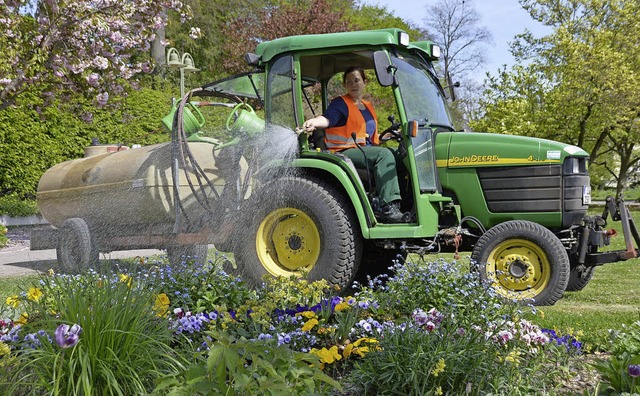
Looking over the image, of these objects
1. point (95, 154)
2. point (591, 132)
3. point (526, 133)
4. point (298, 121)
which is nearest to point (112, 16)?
point (95, 154)

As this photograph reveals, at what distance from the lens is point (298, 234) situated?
18.7 ft

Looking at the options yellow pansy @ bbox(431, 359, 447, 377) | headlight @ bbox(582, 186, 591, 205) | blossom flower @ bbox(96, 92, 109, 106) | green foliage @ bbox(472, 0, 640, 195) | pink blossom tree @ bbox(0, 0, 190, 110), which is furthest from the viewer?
green foliage @ bbox(472, 0, 640, 195)

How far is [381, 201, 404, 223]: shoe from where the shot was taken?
17.8 ft

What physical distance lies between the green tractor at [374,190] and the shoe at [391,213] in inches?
1.9

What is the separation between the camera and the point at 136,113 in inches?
655

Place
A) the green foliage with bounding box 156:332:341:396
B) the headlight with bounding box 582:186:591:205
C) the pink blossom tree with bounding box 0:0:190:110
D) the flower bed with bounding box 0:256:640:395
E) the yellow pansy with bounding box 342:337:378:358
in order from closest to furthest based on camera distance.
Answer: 1. the green foliage with bounding box 156:332:341:396
2. the flower bed with bounding box 0:256:640:395
3. the yellow pansy with bounding box 342:337:378:358
4. the headlight with bounding box 582:186:591:205
5. the pink blossom tree with bounding box 0:0:190:110

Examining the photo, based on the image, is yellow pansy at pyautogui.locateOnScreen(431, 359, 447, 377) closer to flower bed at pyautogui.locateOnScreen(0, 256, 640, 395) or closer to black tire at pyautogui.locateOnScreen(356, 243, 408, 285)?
flower bed at pyautogui.locateOnScreen(0, 256, 640, 395)

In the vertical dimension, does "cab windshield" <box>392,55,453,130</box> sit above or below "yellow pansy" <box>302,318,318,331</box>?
above

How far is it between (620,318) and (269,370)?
326 cm

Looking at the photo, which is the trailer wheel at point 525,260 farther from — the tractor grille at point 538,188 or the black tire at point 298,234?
the black tire at point 298,234

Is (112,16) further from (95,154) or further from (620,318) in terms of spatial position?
(620,318)

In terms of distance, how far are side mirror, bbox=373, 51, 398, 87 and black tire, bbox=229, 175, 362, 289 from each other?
0.98 m

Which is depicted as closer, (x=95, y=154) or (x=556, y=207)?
(x=556, y=207)

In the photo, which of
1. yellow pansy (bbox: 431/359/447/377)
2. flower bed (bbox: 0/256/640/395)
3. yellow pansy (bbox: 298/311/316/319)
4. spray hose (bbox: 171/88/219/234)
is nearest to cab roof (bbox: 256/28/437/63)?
spray hose (bbox: 171/88/219/234)
